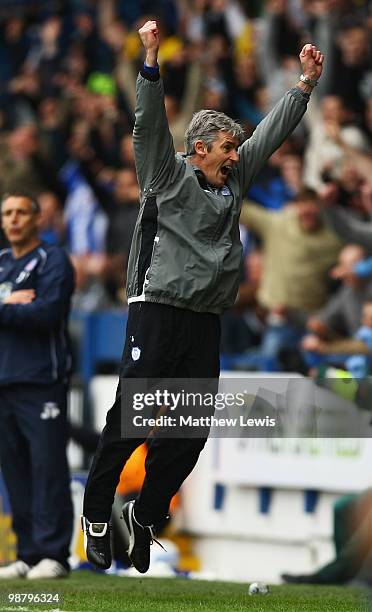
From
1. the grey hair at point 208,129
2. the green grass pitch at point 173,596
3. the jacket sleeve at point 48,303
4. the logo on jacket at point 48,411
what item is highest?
the grey hair at point 208,129

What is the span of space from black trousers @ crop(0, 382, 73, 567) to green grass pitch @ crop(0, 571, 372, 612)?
0.96 ft

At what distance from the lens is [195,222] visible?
6906 mm

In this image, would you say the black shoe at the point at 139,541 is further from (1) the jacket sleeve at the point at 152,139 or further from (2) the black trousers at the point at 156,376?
(1) the jacket sleeve at the point at 152,139

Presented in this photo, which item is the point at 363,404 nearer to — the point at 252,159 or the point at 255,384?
the point at 255,384

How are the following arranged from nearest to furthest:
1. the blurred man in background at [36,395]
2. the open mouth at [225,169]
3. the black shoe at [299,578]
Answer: the open mouth at [225,169], the blurred man in background at [36,395], the black shoe at [299,578]

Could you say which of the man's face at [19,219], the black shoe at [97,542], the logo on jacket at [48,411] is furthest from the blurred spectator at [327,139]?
the black shoe at [97,542]

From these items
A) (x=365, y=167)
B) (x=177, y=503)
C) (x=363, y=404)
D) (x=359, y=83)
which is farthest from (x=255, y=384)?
(x=359, y=83)

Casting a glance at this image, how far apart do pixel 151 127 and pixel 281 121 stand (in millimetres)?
860

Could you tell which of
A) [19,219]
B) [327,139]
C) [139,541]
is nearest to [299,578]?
[139,541]

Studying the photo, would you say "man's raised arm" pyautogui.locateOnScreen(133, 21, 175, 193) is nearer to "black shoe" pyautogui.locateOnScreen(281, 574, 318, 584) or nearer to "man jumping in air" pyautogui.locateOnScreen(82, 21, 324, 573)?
"man jumping in air" pyautogui.locateOnScreen(82, 21, 324, 573)

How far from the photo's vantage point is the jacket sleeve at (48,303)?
845 cm

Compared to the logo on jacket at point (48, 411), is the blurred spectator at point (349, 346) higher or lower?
higher

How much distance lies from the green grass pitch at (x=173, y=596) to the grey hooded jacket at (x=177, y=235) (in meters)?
1.50

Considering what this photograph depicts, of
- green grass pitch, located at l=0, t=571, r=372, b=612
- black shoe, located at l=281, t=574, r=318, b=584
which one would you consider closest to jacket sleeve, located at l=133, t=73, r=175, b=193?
green grass pitch, located at l=0, t=571, r=372, b=612
